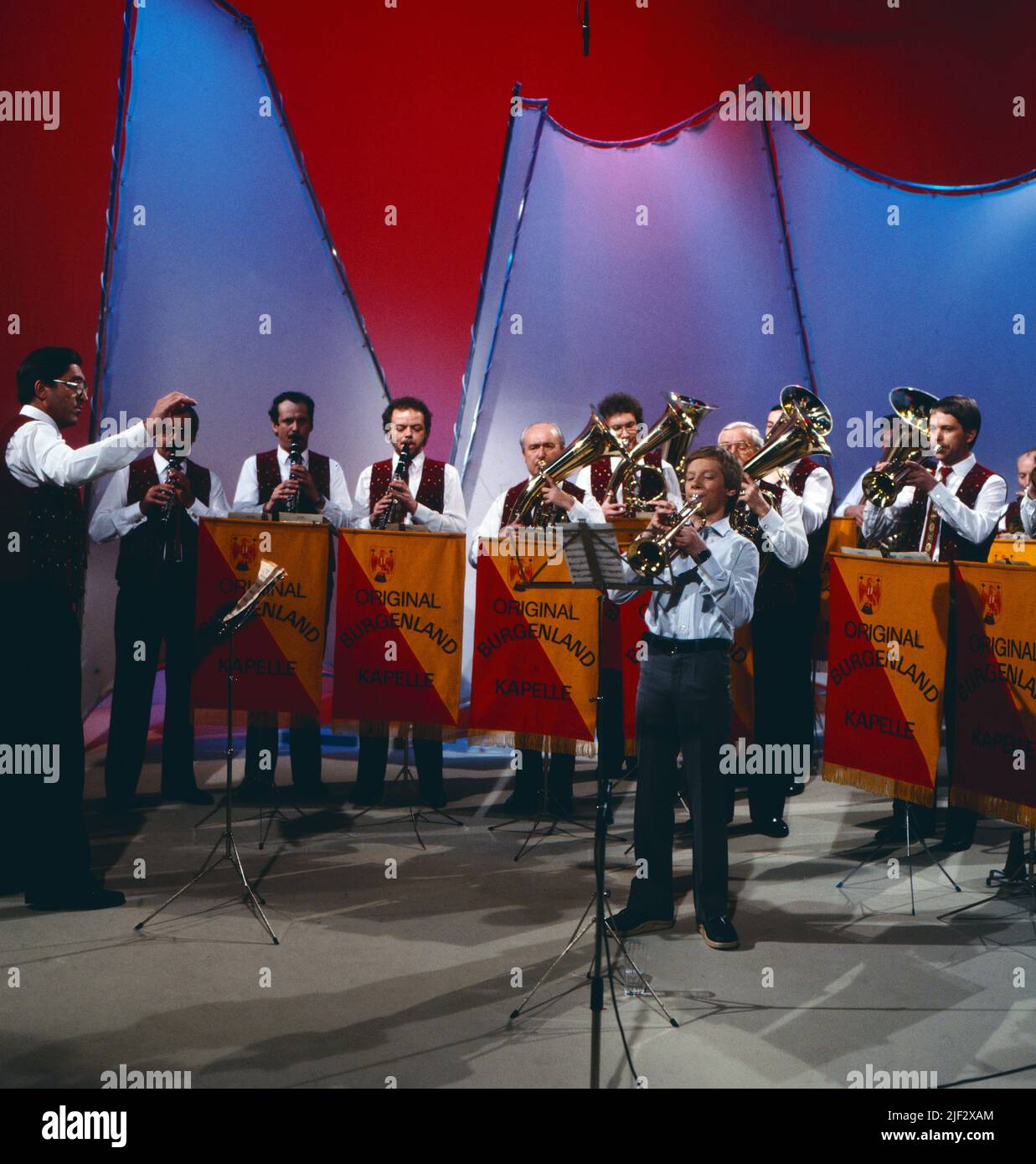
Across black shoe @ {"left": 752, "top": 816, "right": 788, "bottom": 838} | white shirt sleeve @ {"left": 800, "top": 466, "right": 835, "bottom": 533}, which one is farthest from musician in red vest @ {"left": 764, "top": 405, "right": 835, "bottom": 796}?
black shoe @ {"left": 752, "top": 816, "right": 788, "bottom": 838}

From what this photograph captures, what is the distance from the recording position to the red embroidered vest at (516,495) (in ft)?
19.4

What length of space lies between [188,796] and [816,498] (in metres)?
3.57

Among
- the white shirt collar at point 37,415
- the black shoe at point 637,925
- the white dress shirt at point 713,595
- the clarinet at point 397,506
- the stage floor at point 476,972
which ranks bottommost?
the stage floor at point 476,972

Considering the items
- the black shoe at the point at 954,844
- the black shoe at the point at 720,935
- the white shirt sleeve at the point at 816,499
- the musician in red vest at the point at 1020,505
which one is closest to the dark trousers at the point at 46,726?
the black shoe at the point at 720,935

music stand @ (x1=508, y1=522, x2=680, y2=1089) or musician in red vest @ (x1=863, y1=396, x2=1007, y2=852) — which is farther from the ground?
musician in red vest @ (x1=863, y1=396, x2=1007, y2=852)

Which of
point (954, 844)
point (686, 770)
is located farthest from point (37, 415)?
point (954, 844)

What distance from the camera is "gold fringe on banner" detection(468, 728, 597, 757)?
5.58m

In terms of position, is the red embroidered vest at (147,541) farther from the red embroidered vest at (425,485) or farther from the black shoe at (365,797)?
the black shoe at (365,797)

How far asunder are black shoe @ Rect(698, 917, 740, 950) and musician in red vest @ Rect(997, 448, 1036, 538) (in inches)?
142

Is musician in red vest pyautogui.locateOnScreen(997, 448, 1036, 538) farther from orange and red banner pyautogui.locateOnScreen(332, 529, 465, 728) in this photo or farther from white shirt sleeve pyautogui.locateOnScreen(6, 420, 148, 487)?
white shirt sleeve pyautogui.locateOnScreen(6, 420, 148, 487)

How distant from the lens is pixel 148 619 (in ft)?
20.1

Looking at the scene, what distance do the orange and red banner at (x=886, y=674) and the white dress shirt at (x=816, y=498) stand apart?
902 millimetres

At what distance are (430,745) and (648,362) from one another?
302cm
